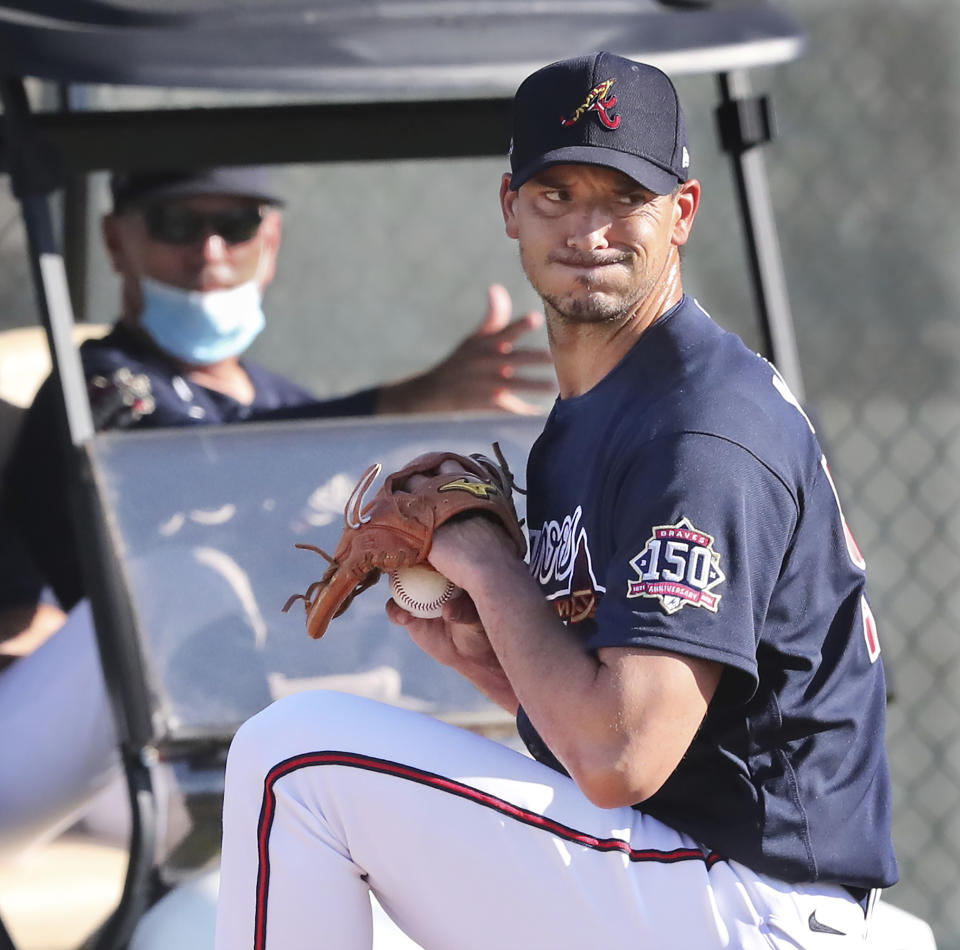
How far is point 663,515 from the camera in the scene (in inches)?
55.7

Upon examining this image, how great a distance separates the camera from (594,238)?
1.60 m

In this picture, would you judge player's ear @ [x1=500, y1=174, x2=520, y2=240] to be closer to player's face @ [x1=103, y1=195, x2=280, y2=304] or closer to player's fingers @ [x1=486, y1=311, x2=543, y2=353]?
player's fingers @ [x1=486, y1=311, x2=543, y2=353]

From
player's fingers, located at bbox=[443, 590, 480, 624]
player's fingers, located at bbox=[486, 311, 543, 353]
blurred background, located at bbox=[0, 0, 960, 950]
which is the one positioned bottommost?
blurred background, located at bbox=[0, 0, 960, 950]

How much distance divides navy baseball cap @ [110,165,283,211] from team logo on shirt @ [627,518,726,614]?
1.39m

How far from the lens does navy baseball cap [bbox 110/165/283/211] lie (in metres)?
2.60

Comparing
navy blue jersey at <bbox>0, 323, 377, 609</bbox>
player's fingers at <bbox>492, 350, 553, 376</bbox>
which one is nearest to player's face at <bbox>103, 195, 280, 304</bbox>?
navy blue jersey at <bbox>0, 323, 377, 609</bbox>

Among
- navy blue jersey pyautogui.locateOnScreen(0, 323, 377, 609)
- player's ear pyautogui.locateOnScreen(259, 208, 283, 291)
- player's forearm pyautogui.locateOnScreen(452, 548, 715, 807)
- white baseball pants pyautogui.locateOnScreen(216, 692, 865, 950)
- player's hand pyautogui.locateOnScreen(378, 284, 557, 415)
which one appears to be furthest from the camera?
player's ear pyautogui.locateOnScreen(259, 208, 283, 291)

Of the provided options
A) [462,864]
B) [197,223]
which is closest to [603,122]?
[462,864]

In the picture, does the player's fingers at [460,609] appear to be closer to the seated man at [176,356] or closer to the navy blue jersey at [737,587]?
the navy blue jersey at [737,587]

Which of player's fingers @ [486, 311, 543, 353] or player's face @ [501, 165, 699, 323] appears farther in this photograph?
player's fingers @ [486, 311, 543, 353]

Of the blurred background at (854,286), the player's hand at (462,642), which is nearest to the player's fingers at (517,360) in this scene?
the player's hand at (462,642)

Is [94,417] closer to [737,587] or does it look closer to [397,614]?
[397,614]

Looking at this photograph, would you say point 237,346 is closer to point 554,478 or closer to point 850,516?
point 554,478

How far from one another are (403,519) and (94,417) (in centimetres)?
98
